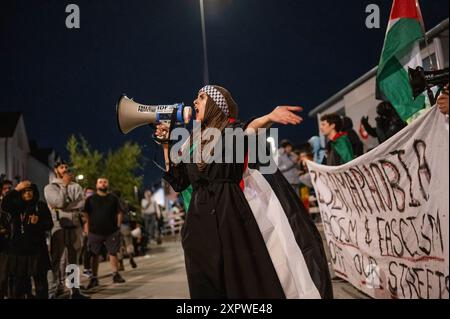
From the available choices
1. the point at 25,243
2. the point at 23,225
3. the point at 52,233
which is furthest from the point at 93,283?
the point at 23,225

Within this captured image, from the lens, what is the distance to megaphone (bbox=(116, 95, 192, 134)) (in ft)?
9.12

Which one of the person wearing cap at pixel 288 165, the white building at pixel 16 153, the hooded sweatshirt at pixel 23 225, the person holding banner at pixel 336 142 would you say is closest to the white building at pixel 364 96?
the person wearing cap at pixel 288 165

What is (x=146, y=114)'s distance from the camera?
114 inches

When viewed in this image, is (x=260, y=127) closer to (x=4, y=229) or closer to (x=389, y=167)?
(x=389, y=167)

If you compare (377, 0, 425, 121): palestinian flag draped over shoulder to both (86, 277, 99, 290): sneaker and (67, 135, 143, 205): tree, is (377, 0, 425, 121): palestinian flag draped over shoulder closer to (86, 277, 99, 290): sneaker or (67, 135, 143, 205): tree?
(86, 277, 99, 290): sneaker

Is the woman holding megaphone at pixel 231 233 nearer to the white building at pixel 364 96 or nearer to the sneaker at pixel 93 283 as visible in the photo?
the sneaker at pixel 93 283

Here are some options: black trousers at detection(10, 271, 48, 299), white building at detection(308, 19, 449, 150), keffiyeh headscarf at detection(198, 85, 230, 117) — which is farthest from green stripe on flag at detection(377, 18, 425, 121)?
white building at detection(308, 19, 449, 150)

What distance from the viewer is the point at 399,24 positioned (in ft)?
12.9

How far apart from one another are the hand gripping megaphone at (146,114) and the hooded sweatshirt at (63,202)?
12.3 feet

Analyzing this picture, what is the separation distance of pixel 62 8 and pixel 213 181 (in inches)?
153

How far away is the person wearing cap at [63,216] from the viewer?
20.6ft

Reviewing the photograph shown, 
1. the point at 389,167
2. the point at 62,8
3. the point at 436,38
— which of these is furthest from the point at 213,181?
the point at 436,38

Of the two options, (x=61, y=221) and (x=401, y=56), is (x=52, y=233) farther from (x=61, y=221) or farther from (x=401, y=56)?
(x=401, y=56)

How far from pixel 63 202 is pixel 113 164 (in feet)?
69.9
